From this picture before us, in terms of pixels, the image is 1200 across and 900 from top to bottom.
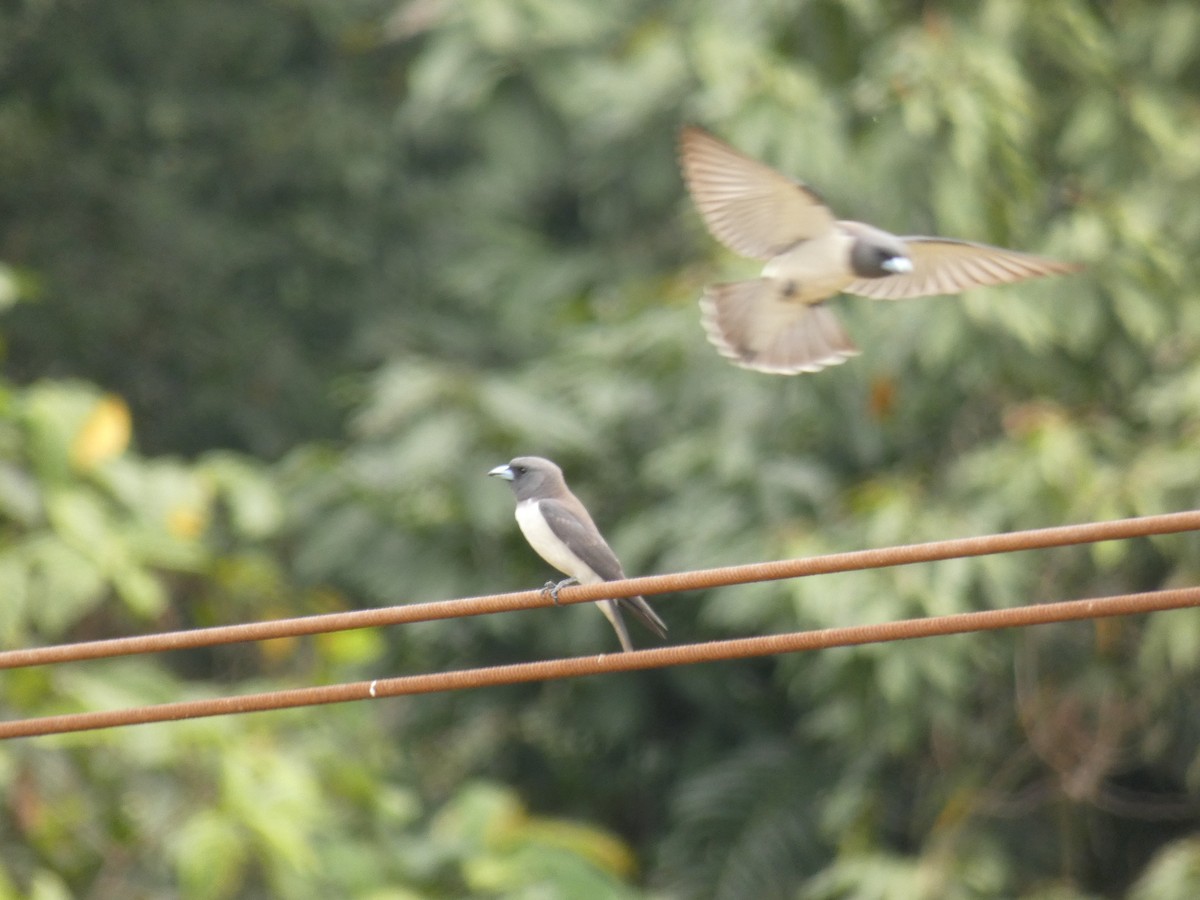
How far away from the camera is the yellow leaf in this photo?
20.5 feet

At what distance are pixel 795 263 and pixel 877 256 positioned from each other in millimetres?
349

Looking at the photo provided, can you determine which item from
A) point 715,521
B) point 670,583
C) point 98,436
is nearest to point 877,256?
point 670,583

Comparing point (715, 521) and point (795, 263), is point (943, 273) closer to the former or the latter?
point (795, 263)

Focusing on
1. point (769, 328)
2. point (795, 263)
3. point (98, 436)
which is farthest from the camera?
point (98, 436)

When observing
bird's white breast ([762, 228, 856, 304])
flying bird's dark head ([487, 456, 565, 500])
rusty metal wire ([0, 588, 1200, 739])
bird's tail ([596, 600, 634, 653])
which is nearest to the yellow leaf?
flying bird's dark head ([487, 456, 565, 500])

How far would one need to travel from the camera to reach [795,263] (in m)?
5.29

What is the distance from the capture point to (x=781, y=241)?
5.39 meters

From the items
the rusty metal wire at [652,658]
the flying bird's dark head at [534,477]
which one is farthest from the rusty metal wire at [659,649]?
the flying bird's dark head at [534,477]

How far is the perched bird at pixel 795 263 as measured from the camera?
16.4ft

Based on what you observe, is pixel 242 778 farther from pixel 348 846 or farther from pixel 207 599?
pixel 207 599

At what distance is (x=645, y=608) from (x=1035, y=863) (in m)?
3.08

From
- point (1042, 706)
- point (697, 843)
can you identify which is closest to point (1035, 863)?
point (1042, 706)

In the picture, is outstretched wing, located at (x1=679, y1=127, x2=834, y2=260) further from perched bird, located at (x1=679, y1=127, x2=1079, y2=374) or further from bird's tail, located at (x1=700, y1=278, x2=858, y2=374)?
bird's tail, located at (x1=700, y1=278, x2=858, y2=374)

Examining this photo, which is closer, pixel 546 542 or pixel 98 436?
pixel 546 542
